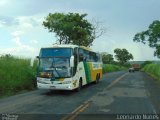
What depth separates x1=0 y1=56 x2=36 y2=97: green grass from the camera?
24.8 m

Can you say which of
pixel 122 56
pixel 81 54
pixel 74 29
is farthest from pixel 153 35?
pixel 122 56

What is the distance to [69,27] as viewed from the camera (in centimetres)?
5347

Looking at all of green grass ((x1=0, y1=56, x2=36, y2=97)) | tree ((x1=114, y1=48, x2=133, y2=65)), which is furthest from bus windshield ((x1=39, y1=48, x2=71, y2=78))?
tree ((x1=114, y1=48, x2=133, y2=65))

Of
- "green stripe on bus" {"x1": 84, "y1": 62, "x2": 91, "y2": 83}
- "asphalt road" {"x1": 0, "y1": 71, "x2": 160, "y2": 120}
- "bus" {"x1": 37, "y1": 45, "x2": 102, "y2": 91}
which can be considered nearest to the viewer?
"asphalt road" {"x1": 0, "y1": 71, "x2": 160, "y2": 120}

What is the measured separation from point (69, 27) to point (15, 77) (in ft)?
89.3

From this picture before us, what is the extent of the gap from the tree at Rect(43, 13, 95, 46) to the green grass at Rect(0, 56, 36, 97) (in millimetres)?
22832

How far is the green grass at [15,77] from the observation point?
976 inches

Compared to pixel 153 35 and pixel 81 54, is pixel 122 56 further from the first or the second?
pixel 81 54

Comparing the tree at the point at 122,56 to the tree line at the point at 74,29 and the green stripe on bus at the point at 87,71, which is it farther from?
the green stripe on bus at the point at 87,71

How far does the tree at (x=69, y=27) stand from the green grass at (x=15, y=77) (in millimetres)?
22832

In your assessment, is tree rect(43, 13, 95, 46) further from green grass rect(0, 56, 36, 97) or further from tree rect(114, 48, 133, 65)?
tree rect(114, 48, 133, 65)

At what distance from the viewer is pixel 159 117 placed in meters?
14.0

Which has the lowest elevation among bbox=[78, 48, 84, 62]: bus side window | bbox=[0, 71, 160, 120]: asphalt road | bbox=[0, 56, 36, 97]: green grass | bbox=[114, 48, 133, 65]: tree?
bbox=[0, 71, 160, 120]: asphalt road

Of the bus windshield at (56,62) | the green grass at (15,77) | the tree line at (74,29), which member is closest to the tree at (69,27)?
the tree line at (74,29)
